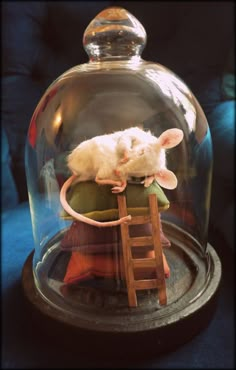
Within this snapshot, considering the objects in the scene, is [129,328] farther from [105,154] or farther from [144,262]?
[105,154]

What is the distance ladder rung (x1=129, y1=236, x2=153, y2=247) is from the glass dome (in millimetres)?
16

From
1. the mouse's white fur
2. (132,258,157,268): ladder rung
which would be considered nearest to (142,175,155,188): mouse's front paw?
the mouse's white fur

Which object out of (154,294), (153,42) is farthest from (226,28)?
(154,294)

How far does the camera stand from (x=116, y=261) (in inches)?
24.8

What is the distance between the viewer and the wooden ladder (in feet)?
1.96

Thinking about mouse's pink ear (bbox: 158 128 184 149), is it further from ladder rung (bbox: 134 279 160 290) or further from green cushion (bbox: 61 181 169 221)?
ladder rung (bbox: 134 279 160 290)

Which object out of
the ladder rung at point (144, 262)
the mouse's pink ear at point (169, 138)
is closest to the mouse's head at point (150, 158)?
the mouse's pink ear at point (169, 138)

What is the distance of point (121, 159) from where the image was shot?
0.61 metres

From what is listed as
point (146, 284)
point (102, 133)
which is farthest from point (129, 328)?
point (102, 133)

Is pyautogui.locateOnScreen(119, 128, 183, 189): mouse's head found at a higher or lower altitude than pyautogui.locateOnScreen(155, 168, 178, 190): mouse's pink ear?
higher

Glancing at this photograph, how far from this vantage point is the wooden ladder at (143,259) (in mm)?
597

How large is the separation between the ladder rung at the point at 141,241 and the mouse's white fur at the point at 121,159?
0.12 feet

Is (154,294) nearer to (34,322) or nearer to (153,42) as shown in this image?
(34,322)

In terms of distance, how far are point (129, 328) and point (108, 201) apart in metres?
0.18
